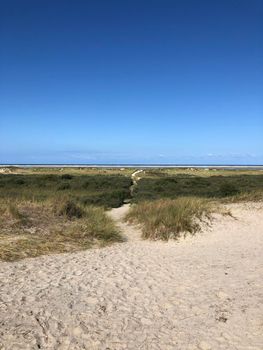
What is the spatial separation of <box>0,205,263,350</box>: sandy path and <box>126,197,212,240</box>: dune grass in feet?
7.22

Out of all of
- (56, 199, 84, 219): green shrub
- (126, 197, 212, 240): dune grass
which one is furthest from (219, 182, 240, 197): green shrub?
(56, 199, 84, 219): green shrub

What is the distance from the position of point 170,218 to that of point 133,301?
786cm

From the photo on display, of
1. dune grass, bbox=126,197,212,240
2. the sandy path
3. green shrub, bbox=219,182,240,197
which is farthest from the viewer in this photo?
green shrub, bbox=219,182,240,197

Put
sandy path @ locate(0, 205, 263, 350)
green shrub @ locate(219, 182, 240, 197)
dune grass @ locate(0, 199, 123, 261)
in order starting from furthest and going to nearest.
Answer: green shrub @ locate(219, 182, 240, 197) < dune grass @ locate(0, 199, 123, 261) < sandy path @ locate(0, 205, 263, 350)

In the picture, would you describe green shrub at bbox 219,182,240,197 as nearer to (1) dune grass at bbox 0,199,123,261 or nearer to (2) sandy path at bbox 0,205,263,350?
(1) dune grass at bbox 0,199,123,261

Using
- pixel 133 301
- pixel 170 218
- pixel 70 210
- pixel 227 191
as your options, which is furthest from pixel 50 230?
pixel 227 191

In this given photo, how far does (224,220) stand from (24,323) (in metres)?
12.2

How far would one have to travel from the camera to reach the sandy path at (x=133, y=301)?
19.5ft

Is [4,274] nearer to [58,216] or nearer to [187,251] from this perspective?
[187,251]

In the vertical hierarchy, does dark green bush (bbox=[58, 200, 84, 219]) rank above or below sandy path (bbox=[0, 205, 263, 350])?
above

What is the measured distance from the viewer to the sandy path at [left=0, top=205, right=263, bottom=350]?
5.96 meters

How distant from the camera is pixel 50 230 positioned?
14.1 m

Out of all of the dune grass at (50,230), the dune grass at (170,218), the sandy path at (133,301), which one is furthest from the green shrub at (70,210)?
the sandy path at (133,301)

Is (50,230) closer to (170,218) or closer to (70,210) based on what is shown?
(70,210)
